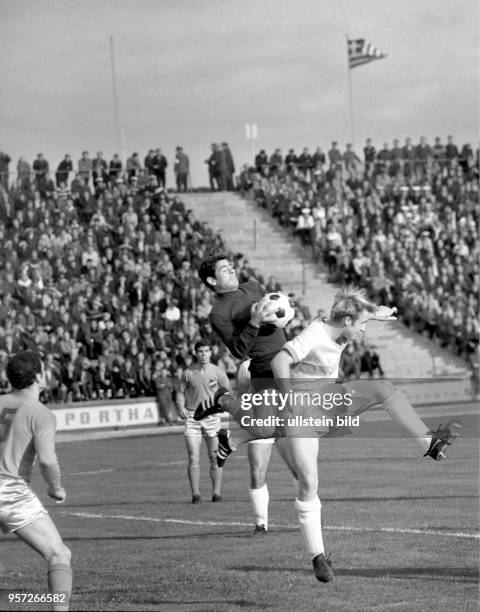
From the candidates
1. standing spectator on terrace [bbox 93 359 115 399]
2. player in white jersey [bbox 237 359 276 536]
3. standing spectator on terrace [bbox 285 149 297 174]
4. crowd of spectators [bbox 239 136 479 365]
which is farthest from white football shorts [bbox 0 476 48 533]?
standing spectator on terrace [bbox 285 149 297 174]

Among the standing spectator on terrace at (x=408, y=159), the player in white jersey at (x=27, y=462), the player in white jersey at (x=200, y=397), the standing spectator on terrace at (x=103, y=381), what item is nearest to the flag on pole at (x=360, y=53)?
the standing spectator on terrace at (x=408, y=159)

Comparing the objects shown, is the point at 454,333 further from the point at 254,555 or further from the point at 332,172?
the point at 254,555

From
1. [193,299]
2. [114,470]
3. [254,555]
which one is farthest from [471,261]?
[254,555]

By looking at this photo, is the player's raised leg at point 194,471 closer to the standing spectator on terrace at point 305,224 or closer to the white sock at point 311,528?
the white sock at point 311,528

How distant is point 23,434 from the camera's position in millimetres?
8320

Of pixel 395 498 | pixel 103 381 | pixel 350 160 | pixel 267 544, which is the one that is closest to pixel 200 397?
pixel 395 498

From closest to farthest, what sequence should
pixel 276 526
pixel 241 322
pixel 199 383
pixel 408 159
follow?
1. pixel 241 322
2. pixel 276 526
3. pixel 199 383
4. pixel 408 159

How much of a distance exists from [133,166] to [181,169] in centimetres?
395

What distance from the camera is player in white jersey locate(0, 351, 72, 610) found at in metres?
8.23

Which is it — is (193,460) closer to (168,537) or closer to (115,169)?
(168,537)

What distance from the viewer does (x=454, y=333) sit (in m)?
40.7

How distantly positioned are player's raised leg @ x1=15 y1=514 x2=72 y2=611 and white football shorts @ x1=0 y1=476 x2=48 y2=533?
42 mm

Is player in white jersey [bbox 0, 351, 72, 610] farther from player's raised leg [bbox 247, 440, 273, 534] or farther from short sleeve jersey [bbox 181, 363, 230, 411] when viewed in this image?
short sleeve jersey [bbox 181, 363, 230, 411]

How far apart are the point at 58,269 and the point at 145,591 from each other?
24.3 metres
